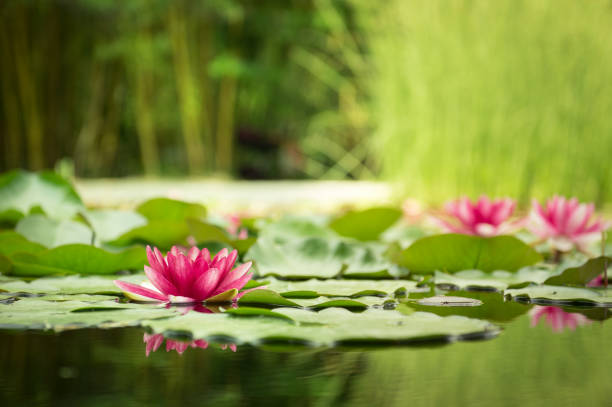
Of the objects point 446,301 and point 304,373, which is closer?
point 304,373

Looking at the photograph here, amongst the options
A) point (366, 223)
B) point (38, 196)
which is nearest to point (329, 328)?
point (366, 223)

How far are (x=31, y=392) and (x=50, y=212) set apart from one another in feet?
2.96

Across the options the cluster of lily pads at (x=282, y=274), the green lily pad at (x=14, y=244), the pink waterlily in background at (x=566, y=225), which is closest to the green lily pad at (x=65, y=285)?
the cluster of lily pads at (x=282, y=274)

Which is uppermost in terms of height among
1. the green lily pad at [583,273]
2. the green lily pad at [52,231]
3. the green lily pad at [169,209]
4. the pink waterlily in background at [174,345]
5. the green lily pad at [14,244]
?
the green lily pad at [169,209]

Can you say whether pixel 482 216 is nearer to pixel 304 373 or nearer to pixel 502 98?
pixel 304 373

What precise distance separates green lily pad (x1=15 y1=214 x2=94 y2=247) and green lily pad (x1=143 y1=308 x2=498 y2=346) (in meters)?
0.46

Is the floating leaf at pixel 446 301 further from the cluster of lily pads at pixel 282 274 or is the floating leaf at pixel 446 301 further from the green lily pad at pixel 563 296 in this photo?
the green lily pad at pixel 563 296

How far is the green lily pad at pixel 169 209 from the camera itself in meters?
1.32

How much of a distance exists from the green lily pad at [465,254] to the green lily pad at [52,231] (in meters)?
0.49

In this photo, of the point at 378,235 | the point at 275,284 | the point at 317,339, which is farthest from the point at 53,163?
the point at 317,339

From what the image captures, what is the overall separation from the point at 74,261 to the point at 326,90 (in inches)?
218

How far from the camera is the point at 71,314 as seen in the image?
0.73 meters

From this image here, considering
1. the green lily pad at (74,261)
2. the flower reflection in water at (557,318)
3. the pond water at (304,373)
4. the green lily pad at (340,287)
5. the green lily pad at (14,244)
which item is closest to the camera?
the pond water at (304,373)

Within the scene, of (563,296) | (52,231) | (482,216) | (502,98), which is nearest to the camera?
(563,296)
